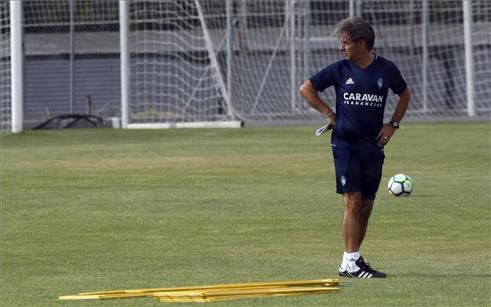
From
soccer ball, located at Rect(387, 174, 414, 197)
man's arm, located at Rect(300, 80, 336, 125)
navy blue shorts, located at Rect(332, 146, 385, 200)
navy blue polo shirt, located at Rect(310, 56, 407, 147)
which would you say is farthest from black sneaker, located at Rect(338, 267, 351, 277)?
soccer ball, located at Rect(387, 174, 414, 197)

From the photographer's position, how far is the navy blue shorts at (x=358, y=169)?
35.2ft

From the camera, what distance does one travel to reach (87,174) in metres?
20.0

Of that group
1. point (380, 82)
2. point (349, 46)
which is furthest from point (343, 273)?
point (349, 46)

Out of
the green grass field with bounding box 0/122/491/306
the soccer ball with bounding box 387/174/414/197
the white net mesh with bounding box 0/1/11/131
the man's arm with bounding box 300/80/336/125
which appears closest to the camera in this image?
the green grass field with bounding box 0/122/491/306

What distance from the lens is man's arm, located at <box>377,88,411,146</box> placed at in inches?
425

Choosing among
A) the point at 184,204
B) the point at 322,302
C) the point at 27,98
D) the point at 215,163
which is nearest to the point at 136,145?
the point at 215,163

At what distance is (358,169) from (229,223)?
3.73m

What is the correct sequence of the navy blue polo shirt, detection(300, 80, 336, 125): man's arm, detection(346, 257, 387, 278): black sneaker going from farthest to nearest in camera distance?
detection(300, 80, 336, 125): man's arm, the navy blue polo shirt, detection(346, 257, 387, 278): black sneaker

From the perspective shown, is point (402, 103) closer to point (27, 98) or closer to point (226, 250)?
point (226, 250)

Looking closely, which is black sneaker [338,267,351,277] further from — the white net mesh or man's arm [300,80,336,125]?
the white net mesh

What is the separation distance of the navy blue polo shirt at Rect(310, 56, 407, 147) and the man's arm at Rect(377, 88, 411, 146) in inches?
1.9

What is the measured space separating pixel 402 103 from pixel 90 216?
16.3 feet

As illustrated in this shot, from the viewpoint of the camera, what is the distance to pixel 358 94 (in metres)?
10.7

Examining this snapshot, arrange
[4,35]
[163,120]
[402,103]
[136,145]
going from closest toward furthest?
[402,103] < [136,145] < [4,35] < [163,120]
